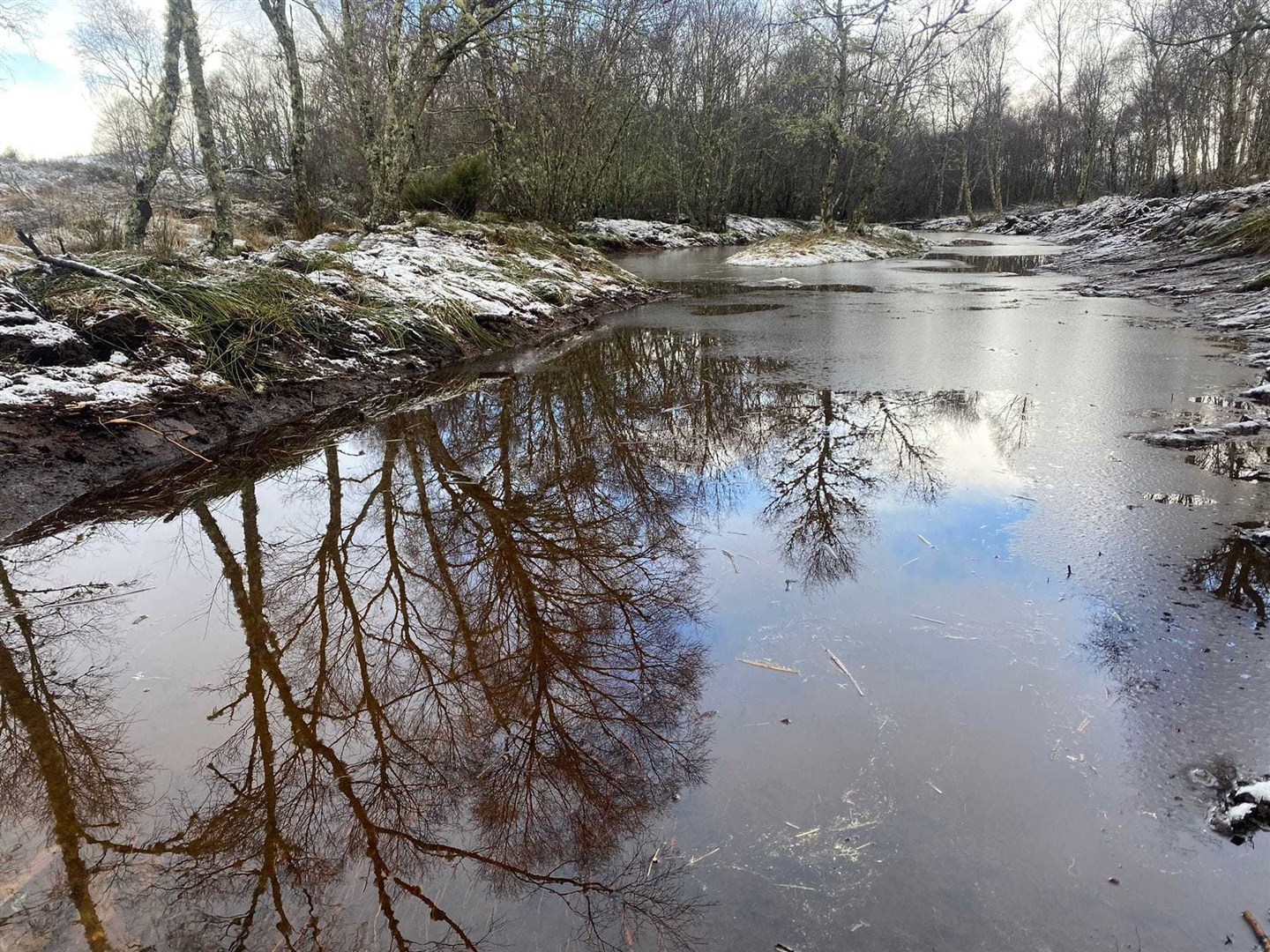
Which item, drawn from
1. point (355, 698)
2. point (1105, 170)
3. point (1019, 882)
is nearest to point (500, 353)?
point (355, 698)

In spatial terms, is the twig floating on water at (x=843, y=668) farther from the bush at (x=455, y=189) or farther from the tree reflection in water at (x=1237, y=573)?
the bush at (x=455, y=189)

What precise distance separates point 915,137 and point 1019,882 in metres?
56.1

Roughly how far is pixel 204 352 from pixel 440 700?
4004 millimetres

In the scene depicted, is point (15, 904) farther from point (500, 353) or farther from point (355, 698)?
point (500, 353)

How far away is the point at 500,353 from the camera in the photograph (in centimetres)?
709

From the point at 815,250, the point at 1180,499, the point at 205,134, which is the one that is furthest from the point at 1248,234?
the point at 205,134

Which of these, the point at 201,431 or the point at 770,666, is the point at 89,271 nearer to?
the point at 201,431

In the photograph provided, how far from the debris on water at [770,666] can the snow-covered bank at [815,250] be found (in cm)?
1680

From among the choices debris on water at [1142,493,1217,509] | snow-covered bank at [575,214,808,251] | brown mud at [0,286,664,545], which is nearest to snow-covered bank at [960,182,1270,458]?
debris on water at [1142,493,1217,509]

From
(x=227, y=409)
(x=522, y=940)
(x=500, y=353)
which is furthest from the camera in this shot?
(x=500, y=353)

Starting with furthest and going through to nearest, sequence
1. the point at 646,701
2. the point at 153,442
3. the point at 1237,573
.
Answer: the point at 153,442 → the point at 1237,573 → the point at 646,701

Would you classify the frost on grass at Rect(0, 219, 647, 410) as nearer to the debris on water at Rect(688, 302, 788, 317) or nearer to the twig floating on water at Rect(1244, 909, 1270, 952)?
the debris on water at Rect(688, 302, 788, 317)

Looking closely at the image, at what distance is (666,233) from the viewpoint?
2734 cm

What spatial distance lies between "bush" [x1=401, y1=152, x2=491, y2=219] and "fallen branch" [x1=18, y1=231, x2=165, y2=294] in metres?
10.6
